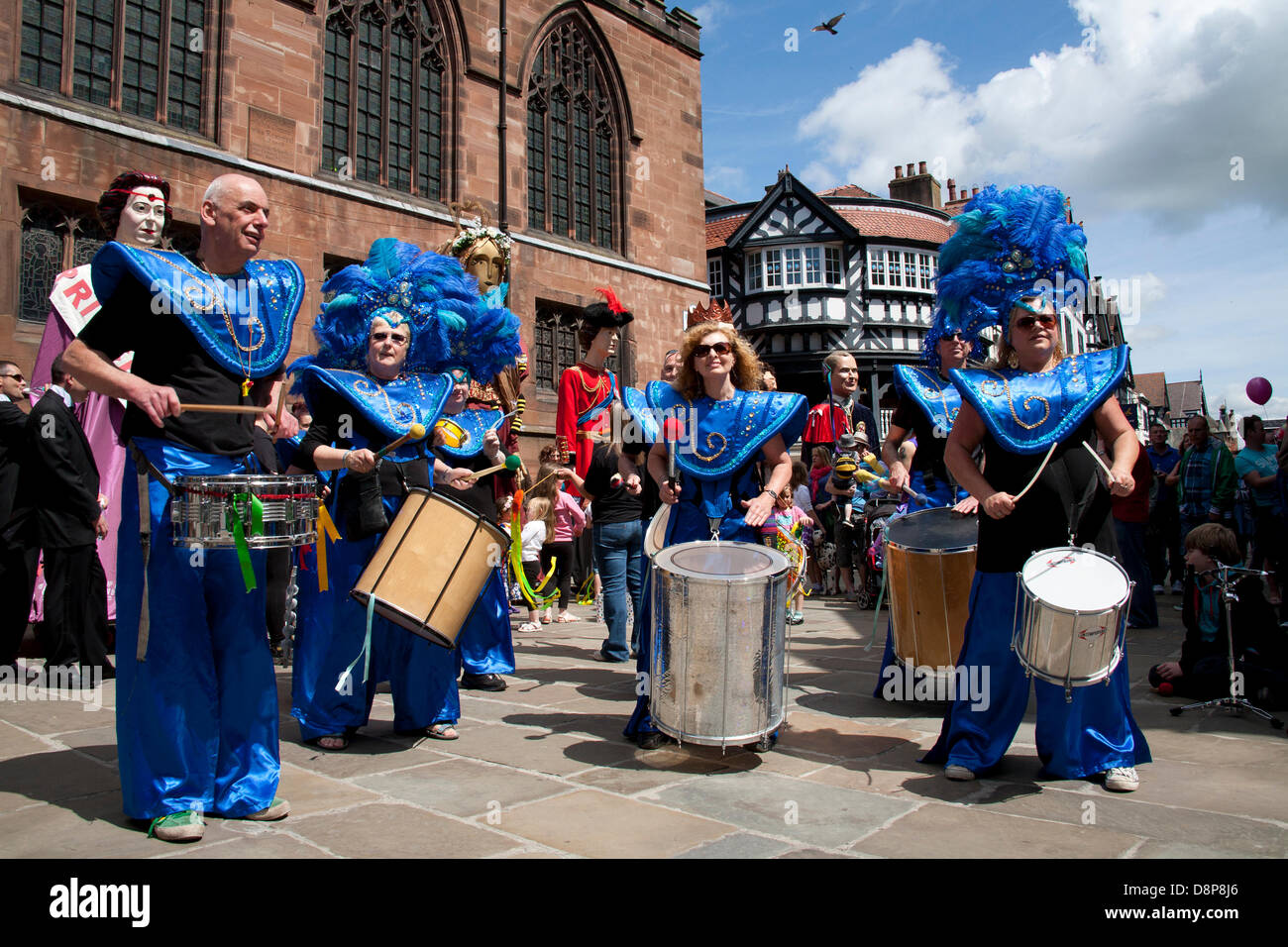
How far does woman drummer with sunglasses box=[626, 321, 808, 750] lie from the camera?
4.24 metres

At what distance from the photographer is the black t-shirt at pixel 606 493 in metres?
6.75

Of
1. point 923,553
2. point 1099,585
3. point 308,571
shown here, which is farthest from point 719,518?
point 308,571

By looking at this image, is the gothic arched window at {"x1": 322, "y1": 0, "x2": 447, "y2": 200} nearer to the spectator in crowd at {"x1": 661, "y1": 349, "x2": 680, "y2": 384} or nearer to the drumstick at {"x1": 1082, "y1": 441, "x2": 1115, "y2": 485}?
the spectator in crowd at {"x1": 661, "y1": 349, "x2": 680, "y2": 384}

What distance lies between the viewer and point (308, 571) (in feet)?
14.6

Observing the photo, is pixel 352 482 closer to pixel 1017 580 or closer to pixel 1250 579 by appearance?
pixel 1017 580

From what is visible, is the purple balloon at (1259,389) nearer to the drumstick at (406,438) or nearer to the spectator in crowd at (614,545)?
the spectator in crowd at (614,545)

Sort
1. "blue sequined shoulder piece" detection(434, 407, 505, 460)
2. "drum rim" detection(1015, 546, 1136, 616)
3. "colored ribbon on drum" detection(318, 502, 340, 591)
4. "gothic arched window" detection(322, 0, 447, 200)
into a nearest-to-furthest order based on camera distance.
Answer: "drum rim" detection(1015, 546, 1136, 616)
"colored ribbon on drum" detection(318, 502, 340, 591)
"blue sequined shoulder piece" detection(434, 407, 505, 460)
"gothic arched window" detection(322, 0, 447, 200)

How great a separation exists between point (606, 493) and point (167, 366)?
13.2ft

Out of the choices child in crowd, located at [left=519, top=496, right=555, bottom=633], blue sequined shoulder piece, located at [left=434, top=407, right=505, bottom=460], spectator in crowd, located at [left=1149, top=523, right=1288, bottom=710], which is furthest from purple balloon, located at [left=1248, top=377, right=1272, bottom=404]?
blue sequined shoulder piece, located at [left=434, top=407, right=505, bottom=460]

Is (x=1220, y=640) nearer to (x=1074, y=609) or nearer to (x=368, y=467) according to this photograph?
(x=1074, y=609)

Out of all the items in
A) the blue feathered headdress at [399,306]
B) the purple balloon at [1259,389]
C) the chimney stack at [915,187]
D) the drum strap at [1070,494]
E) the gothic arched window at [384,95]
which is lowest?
the drum strap at [1070,494]

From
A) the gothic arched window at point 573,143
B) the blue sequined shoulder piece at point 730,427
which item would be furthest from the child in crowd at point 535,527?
the gothic arched window at point 573,143

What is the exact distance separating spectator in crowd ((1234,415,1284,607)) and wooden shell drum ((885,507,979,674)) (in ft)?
18.2

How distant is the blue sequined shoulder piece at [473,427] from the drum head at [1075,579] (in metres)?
3.10
